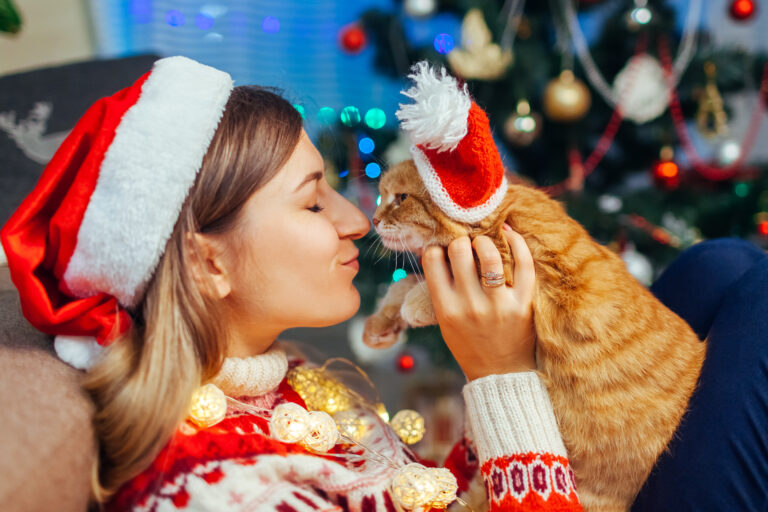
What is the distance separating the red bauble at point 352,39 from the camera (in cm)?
181

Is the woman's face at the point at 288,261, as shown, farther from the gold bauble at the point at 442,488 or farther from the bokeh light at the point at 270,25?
the bokeh light at the point at 270,25

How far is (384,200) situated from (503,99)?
3.30ft

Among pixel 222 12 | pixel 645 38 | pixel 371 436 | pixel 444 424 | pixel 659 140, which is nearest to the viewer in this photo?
pixel 371 436

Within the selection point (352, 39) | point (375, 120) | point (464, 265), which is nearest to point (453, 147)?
point (464, 265)

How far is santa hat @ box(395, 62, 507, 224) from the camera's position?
717 millimetres

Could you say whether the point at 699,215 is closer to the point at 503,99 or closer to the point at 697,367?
the point at 503,99

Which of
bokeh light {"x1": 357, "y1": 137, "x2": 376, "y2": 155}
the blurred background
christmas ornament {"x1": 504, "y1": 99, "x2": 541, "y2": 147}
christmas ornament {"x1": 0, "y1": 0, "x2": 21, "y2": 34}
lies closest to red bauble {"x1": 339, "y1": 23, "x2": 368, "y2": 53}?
the blurred background

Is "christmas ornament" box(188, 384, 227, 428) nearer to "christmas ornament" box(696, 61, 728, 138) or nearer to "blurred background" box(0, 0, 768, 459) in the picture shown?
"blurred background" box(0, 0, 768, 459)

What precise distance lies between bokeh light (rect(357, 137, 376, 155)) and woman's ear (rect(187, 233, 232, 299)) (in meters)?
1.03

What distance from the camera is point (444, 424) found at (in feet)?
6.92

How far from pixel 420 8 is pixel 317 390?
1327 mm

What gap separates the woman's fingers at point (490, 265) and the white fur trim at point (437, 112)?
0.50 ft

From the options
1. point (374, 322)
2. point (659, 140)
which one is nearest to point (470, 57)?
point (659, 140)

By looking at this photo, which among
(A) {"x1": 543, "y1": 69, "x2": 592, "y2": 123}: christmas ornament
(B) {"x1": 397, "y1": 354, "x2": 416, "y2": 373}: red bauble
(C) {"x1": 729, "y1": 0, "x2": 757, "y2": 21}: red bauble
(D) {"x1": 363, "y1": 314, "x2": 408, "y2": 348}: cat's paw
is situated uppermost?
(C) {"x1": 729, "y1": 0, "x2": 757, "y2": 21}: red bauble
